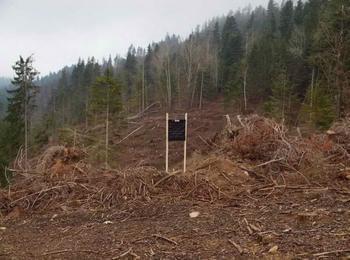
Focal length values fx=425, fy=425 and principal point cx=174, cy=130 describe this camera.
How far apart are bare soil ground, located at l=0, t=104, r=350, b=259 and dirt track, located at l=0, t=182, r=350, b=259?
13 millimetres

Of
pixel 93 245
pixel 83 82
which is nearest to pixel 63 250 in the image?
pixel 93 245

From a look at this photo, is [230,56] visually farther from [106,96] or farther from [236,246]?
[236,246]

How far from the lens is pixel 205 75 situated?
67.3 m

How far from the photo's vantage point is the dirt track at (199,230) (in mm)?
4977

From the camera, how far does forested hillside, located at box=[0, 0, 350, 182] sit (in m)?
25.4

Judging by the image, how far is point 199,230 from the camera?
19.3ft

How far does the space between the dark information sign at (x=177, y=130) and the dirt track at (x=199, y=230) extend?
1.87 metres

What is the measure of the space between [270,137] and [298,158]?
1.04 metres

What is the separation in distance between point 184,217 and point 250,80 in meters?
49.4

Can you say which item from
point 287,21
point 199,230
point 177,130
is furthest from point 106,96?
point 287,21

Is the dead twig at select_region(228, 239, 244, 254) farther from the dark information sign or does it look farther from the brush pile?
the dark information sign

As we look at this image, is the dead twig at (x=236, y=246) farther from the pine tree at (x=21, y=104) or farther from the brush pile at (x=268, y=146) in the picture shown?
the pine tree at (x=21, y=104)

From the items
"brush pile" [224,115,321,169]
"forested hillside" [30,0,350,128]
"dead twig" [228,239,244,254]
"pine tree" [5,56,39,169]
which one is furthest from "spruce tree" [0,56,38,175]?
"dead twig" [228,239,244,254]

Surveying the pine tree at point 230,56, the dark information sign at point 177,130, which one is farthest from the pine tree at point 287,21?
the dark information sign at point 177,130
